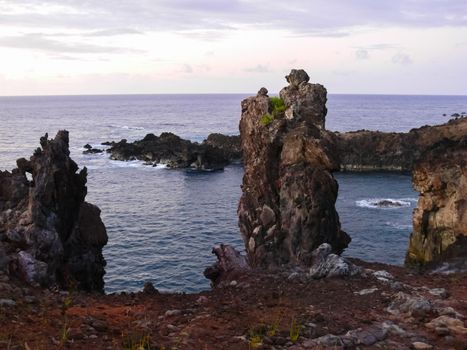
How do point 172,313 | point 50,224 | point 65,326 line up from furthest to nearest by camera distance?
point 50,224 → point 172,313 → point 65,326

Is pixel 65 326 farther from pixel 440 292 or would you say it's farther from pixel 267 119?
pixel 267 119

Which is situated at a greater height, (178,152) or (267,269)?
(178,152)

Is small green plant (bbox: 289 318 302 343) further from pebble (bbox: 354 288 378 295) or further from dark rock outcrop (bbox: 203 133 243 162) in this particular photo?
dark rock outcrop (bbox: 203 133 243 162)

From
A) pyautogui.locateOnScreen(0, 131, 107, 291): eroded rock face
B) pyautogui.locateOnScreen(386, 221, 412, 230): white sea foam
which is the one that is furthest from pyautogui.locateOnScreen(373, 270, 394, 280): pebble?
pyautogui.locateOnScreen(386, 221, 412, 230): white sea foam

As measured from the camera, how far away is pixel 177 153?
113 m

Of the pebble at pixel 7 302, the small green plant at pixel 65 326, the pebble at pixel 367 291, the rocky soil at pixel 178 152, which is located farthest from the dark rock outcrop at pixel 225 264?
the rocky soil at pixel 178 152

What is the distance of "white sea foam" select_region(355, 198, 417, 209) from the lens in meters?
72.3

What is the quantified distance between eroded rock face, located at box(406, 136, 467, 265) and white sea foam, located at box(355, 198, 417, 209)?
32567 mm

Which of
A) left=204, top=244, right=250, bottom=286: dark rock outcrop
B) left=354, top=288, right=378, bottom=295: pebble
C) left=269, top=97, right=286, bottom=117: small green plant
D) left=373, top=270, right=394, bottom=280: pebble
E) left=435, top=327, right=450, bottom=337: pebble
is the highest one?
left=269, top=97, right=286, bottom=117: small green plant

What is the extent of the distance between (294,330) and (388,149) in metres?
101

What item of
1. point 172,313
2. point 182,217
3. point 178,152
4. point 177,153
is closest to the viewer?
point 172,313

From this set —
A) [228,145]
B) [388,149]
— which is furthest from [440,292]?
[228,145]

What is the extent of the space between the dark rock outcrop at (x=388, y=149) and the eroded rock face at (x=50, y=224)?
253 feet

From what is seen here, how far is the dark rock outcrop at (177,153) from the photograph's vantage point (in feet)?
356
